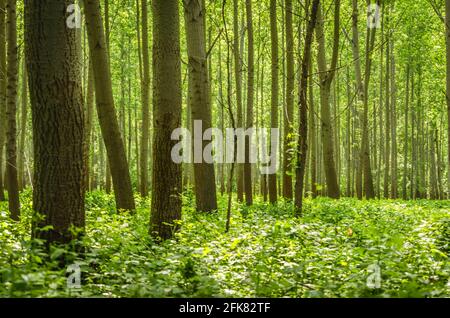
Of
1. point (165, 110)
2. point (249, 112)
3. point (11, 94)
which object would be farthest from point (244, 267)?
point (249, 112)

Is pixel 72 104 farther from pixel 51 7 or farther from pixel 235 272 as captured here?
pixel 235 272

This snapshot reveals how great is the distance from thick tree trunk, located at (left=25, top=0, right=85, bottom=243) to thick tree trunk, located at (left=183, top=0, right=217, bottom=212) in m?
5.52

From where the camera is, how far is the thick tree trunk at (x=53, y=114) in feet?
17.3

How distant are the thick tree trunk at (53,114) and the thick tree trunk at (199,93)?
5515mm

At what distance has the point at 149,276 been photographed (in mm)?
4668

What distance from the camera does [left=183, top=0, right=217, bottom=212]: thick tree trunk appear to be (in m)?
11.0

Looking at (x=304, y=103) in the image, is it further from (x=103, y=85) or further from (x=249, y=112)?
(x=249, y=112)

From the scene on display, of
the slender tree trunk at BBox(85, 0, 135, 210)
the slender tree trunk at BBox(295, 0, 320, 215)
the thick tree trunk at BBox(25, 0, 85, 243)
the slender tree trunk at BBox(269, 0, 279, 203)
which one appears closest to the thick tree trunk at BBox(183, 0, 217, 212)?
the slender tree trunk at BBox(85, 0, 135, 210)

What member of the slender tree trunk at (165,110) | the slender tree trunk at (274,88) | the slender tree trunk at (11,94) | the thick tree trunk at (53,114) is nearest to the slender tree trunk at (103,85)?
the slender tree trunk at (11,94)

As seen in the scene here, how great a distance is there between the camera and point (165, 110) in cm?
737

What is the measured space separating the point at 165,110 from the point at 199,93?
3832 millimetres

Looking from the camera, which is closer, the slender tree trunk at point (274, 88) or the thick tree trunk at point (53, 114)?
the thick tree trunk at point (53, 114)

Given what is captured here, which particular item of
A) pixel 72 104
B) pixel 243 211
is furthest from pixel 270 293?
pixel 243 211

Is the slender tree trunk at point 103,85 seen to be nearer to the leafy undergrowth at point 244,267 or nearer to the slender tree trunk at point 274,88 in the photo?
the leafy undergrowth at point 244,267
